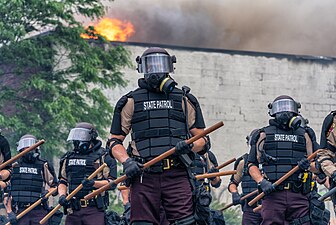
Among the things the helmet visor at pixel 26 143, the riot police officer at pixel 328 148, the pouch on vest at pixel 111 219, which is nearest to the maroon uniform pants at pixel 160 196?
the riot police officer at pixel 328 148

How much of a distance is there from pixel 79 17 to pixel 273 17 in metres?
12.5

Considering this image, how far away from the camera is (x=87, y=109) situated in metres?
25.7

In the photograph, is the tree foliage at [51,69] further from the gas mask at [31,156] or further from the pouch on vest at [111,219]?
the pouch on vest at [111,219]

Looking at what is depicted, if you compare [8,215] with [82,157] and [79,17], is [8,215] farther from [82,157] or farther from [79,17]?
[79,17]

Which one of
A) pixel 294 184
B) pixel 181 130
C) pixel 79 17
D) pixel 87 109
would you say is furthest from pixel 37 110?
pixel 181 130

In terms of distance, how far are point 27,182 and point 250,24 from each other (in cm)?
2321

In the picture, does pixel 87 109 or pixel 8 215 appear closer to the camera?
pixel 8 215

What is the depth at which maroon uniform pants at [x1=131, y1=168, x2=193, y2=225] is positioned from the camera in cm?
976

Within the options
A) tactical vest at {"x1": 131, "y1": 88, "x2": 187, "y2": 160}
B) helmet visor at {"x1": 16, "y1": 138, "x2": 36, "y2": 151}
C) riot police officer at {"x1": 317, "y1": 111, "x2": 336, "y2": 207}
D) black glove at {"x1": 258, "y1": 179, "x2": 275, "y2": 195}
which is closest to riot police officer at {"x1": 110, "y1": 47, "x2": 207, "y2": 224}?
tactical vest at {"x1": 131, "y1": 88, "x2": 187, "y2": 160}

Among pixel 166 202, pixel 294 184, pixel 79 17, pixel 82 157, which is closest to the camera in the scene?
pixel 166 202

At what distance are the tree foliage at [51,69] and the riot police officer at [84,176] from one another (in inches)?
401

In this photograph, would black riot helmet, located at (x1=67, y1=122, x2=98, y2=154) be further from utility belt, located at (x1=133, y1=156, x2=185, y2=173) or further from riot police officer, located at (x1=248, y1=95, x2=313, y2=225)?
utility belt, located at (x1=133, y1=156, x2=185, y2=173)

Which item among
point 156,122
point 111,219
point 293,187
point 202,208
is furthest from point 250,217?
point 156,122

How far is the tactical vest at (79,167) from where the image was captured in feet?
46.7
